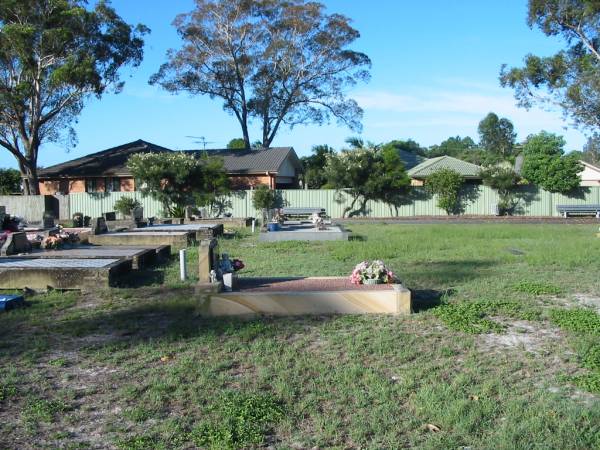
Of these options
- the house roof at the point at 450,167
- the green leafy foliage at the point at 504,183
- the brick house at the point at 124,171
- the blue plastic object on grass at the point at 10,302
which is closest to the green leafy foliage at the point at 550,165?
the green leafy foliage at the point at 504,183

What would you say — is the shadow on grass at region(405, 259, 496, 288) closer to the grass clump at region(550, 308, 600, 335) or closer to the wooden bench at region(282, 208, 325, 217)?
the grass clump at region(550, 308, 600, 335)

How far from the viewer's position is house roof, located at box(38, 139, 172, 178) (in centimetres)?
3912

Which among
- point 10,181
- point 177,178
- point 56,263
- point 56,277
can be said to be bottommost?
point 56,277

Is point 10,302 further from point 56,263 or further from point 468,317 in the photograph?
point 468,317

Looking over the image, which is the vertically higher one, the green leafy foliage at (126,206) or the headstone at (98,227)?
the green leafy foliage at (126,206)

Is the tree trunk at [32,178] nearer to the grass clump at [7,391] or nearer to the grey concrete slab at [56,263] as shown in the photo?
the grey concrete slab at [56,263]

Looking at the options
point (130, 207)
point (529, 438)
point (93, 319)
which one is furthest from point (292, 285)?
point (130, 207)

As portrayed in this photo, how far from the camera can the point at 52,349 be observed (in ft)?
21.0

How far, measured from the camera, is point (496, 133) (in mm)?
91562

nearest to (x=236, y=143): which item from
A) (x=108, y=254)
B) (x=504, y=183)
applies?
(x=504, y=183)

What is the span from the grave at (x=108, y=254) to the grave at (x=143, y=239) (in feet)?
4.24

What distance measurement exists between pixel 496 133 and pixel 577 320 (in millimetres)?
89391

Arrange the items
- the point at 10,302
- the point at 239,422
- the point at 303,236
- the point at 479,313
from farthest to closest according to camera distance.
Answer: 1. the point at 303,236
2. the point at 10,302
3. the point at 479,313
4. the point at 239,422

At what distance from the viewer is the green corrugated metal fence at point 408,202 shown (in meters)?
33.3
